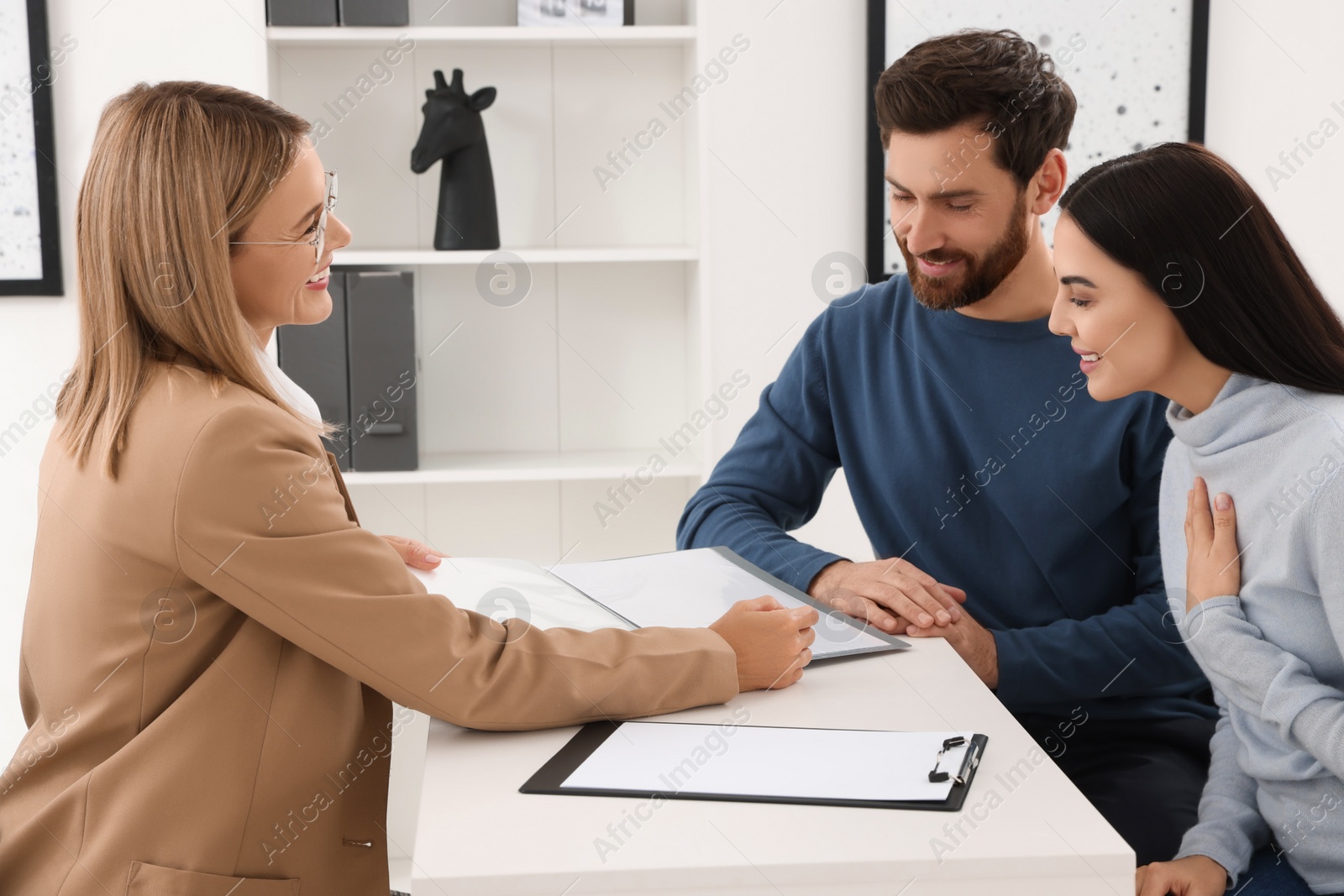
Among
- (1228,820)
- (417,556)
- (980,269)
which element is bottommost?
(1228,820)

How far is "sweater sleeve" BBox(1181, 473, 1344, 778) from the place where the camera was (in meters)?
1.04

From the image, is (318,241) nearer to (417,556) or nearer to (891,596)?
(417,556)

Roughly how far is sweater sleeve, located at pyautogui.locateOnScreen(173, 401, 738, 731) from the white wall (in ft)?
4.31

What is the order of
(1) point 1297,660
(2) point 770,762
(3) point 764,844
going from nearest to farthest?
(3) point 764,844, (2) point 770,762, (1) point 1297,660

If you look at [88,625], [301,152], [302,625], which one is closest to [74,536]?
[88,625]

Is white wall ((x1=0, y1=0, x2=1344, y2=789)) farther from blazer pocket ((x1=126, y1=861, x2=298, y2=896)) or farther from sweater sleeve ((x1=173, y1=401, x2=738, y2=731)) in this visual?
blazer pocket ((x1=126, y1=861, x2=298, y2=896))

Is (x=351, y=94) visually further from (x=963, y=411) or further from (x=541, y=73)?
(x=963, y=411)

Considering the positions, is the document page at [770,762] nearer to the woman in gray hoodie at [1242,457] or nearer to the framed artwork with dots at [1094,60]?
the woman in gray hoodie at [1242,457]

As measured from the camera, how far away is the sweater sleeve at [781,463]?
65.9 inches

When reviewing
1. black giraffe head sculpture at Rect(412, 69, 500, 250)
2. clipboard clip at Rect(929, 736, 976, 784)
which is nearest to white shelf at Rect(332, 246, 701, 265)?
black giraffe head sculpture at Rect(412, 69, 500, 250)

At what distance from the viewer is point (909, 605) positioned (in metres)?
1.29

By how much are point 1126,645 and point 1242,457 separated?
0.34 metres

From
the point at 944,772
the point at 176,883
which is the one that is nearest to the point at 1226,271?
the point at 944,772

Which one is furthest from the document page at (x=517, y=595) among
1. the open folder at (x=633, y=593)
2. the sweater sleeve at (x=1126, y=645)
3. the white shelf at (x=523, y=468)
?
the white shelf at (x=523, y=468)
